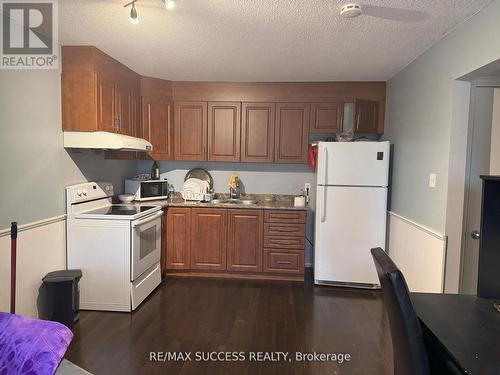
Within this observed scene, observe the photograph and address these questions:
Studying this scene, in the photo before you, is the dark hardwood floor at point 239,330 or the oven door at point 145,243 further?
the oven door at point 145,243

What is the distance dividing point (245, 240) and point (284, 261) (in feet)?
1.71

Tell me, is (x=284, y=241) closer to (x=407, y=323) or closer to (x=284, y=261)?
(x=284, y=261)

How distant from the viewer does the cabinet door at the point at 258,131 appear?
12.9 ft

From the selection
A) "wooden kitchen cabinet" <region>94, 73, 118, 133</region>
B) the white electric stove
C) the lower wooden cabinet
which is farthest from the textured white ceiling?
the lower wooden cabinet

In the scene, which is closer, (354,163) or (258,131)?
(354,163)

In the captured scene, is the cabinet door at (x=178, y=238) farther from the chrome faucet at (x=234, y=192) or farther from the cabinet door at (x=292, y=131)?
the cabinet door at (x=292, y=131)

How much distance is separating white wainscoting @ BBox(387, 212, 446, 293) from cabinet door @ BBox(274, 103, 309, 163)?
1293mm

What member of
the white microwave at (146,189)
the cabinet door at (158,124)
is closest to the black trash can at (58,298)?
the white microwave at (146,189)

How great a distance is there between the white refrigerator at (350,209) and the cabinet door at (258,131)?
0.70 m

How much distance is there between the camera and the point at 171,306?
304cm

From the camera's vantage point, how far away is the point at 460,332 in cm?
128

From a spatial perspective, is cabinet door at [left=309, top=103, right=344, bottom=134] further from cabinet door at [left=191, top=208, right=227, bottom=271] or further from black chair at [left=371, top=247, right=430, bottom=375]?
black chair at [left=371, top=247, right=430, bottom=375]

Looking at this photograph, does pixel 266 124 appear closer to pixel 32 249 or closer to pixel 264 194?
pixel 264 194

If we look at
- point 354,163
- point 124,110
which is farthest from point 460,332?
point 124,110
